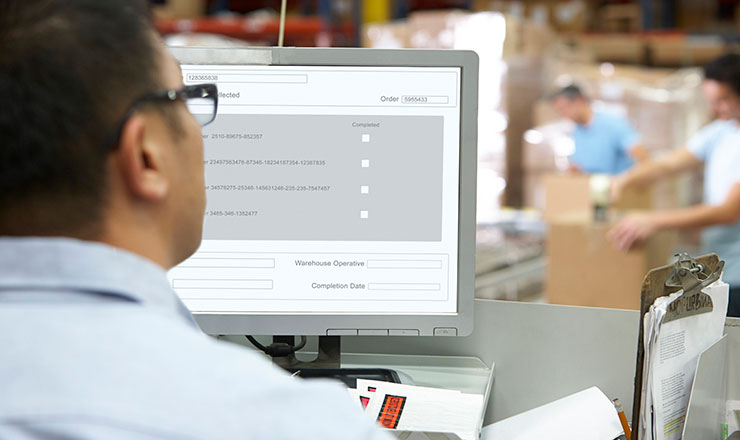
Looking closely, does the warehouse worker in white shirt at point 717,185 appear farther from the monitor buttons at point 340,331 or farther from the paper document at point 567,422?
the monitor buttons at point 340,331

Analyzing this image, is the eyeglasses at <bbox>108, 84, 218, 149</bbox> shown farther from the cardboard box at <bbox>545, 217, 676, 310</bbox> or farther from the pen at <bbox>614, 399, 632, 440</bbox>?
the cardboard box at <bbox>545, 217, 676, 310</bbox>

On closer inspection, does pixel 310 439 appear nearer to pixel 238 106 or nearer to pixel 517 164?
pixel 238 106

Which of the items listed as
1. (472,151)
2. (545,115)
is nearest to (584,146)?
(545,115)

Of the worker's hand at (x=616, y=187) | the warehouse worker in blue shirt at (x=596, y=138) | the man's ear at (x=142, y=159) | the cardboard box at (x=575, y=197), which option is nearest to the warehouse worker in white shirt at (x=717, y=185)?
the worker's hand at (x=616, y=187)

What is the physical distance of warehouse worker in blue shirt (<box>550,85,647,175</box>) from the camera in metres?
4.86

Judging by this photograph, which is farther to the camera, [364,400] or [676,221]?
[676,221]

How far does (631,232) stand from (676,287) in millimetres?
2410

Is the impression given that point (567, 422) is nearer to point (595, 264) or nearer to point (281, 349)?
point (281, 349)

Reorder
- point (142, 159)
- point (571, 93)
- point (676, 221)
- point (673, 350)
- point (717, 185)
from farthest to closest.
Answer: point (571, 93), point (717, 185), point (676, 221), point (673, 350), point (142, 159)

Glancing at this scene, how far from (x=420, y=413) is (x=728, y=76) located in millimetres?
2767

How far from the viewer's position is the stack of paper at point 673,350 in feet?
2.93

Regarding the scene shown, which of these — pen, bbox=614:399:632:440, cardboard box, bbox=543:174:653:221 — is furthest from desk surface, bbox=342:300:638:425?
cardboard box, bbox=543:174:653:221

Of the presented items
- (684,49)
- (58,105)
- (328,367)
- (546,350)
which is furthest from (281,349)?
(684,49)

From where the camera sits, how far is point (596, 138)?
4996 mm
